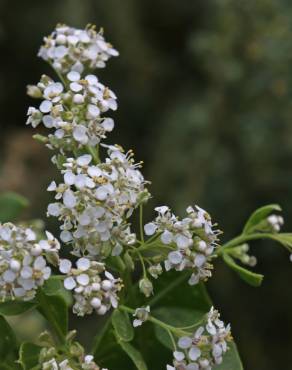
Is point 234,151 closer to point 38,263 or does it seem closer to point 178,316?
point 178,316

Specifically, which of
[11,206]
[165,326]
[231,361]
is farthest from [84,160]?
[11,206]

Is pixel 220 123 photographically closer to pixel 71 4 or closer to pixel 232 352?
pixel 71 4

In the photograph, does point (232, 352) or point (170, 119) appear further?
point (170, 119)

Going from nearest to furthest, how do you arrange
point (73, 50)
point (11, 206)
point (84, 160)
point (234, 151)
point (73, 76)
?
point (84, 160), point (73, 76), point (73, 50), point (11, 206), point (234, 151)

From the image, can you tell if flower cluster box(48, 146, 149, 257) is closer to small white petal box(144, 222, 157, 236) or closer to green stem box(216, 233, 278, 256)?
small white petal box(144, 222, 157, 236)

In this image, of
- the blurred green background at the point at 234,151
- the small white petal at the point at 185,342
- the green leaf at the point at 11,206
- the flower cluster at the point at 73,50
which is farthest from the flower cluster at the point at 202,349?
the blurred green background at the point at 234,151

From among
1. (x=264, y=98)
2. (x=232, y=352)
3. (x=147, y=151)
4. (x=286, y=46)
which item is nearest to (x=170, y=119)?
(x=147, y=151)

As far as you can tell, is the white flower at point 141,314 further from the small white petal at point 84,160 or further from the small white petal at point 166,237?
the small white petal at point 84,160
